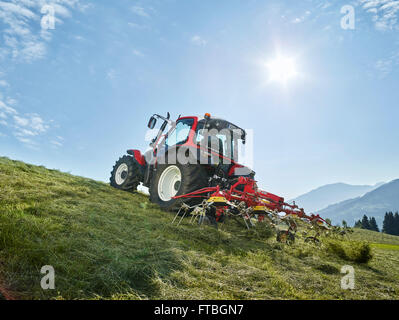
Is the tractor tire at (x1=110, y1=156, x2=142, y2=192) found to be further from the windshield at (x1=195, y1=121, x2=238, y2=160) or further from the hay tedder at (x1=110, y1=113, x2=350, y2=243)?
the windshield at (x1=195, y1=121, x2=238, y2=160)

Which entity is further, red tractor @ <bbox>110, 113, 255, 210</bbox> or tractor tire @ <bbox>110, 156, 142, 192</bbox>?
tractor tire @ <bbox>110, 156, 142, 192</bbox>

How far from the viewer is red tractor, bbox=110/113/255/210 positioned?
16.7 feet

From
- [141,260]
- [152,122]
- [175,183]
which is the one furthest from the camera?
[152,122]

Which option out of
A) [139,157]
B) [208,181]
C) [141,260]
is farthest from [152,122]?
[141,260]

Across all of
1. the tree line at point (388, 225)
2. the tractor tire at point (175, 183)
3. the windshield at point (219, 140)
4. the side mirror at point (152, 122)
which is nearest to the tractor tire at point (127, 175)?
the side mirror at point (152, 122)

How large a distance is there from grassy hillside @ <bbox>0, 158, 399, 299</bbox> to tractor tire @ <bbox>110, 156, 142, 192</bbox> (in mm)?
3092

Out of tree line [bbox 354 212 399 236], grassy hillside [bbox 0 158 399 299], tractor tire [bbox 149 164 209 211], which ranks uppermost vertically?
tractor tire [bbox 149 164 209 211]

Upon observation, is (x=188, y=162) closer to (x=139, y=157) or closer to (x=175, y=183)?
(x=175, y=183)

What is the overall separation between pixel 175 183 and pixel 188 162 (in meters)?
1.00

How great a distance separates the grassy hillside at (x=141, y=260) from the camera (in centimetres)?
185

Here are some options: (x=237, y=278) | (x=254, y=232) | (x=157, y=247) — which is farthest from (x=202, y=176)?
(x=237, y=278)

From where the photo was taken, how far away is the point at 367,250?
3.91m

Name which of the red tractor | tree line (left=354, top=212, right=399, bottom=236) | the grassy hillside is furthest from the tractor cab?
tree line (left=354, top=212, right=399, bottom=236)

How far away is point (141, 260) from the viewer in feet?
7.84
